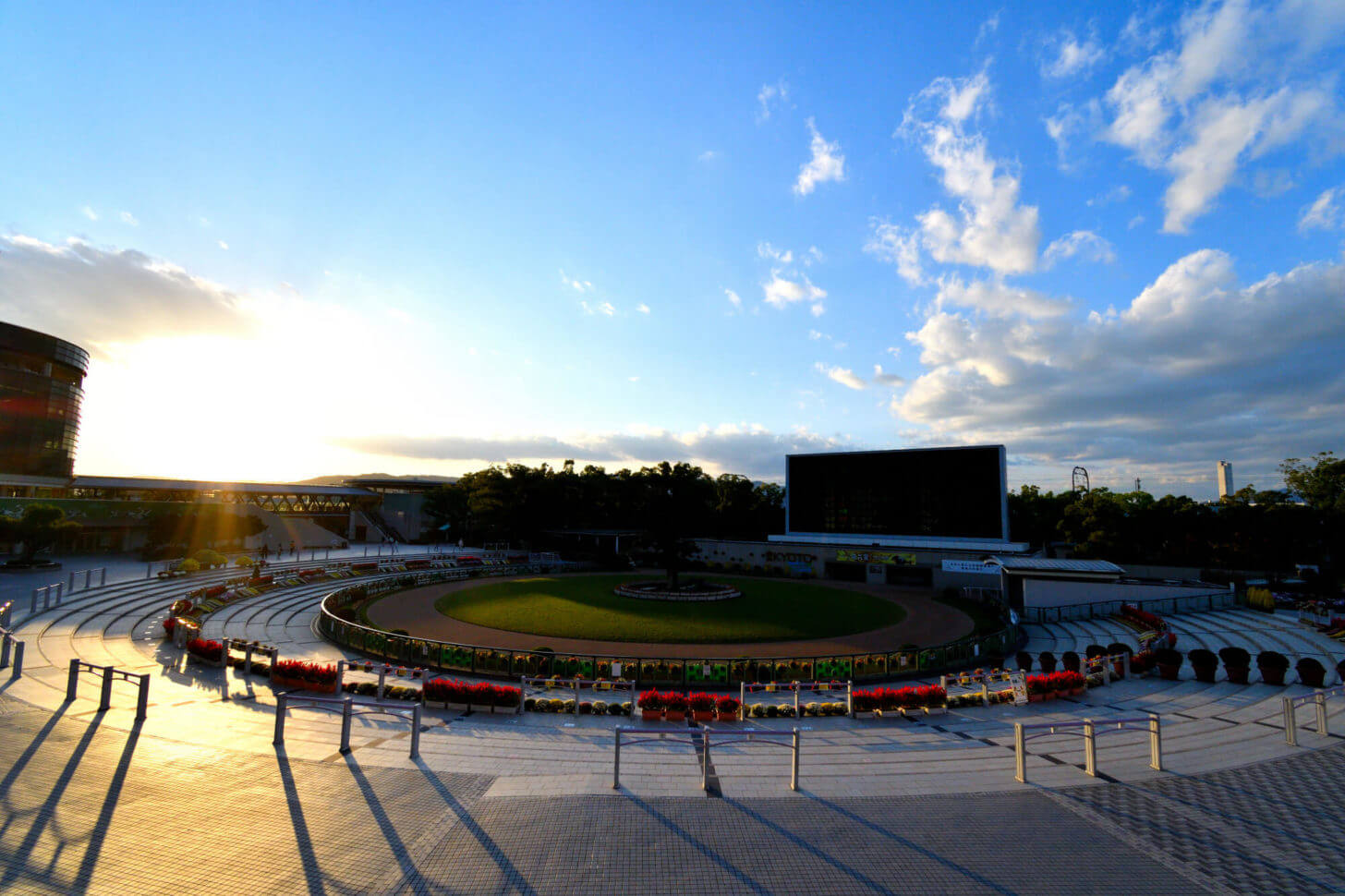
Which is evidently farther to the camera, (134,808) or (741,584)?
(741,584)

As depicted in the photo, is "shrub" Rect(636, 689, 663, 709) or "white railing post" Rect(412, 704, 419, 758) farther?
"shrub" Rect(636, 689, 663, 709)

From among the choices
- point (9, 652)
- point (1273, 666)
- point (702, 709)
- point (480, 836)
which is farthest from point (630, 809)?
point (9, 652)

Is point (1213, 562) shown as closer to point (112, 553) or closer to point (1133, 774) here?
point (1133, 774)

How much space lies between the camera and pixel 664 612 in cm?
3419

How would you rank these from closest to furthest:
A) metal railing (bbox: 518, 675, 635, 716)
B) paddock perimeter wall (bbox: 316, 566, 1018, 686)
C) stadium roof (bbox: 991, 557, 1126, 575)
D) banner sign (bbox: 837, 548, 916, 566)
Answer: metal railing (bbox: 518, 675, 635, 716) < paddock perimeter wall (bbox: 316, 566, 1018, 686) < stadium roof (bbox: 991, 557, 1126, 575) < banner sign (bbox: 837, 548, 916, 566)

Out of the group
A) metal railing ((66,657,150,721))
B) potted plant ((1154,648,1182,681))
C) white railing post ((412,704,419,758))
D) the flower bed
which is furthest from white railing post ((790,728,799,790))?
potted plant ((1154,648,1182,681))

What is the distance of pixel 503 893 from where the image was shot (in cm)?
654

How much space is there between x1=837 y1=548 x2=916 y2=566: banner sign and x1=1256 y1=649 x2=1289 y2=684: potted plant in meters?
29.9

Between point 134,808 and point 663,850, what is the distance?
7786mm

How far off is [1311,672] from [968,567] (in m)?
24.2

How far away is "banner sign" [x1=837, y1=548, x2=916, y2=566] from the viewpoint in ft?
155

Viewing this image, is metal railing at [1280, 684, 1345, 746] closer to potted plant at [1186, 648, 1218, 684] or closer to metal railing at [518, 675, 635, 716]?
potted plant at [1186, 648, 1218, 684]

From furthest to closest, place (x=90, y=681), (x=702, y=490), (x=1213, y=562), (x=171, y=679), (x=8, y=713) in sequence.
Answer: (x=1213, y=562) < (x=702, y=490) < (x=171, y=679) < (x=90, y=681) < (x=8, y=713)

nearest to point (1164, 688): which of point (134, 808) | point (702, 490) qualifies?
point (134, 808)
